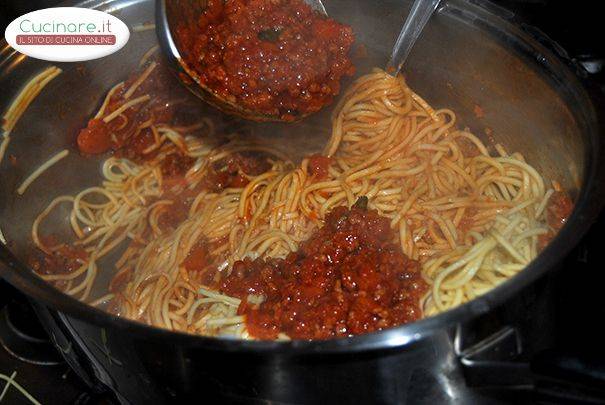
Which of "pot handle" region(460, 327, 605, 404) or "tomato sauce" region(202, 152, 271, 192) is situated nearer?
"pot handle" region(460, 327, 605, 404)

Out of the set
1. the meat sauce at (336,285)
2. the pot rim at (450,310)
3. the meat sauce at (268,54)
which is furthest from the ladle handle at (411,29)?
the meat sauce at (336,285)

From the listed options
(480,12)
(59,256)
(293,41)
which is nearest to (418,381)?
(293,41)

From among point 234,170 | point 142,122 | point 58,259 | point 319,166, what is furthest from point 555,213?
point 58,259

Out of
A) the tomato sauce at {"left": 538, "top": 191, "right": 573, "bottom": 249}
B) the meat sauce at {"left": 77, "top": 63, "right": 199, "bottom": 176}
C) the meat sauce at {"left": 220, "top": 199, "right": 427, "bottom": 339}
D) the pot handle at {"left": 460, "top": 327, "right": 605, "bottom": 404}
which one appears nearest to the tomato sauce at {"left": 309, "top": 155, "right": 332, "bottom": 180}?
the meat sauce at {"left": 220, "top": 199, "right": 427, "bottom": 339}

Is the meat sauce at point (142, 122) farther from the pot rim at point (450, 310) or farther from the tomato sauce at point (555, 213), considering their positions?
the tomato sauce at point (555, 213)

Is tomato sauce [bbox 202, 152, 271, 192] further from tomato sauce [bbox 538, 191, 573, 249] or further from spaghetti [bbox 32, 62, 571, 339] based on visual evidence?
tomato sauce [bbox 538, 191, 573, 249]

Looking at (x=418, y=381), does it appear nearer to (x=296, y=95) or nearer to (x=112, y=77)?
(x=296, y=95)
